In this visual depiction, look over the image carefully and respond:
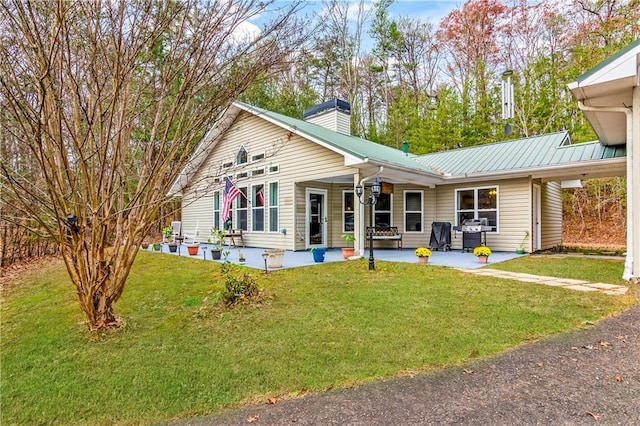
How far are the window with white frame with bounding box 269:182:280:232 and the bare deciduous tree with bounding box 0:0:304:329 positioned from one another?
6592 mm

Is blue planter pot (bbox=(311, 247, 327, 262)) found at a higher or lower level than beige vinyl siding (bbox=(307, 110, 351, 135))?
lower

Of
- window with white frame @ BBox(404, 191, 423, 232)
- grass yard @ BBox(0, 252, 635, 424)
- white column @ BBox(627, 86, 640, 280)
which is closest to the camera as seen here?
grass yard @ BBox(0, 252, 635, 424)

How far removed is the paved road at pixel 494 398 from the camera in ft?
7.19

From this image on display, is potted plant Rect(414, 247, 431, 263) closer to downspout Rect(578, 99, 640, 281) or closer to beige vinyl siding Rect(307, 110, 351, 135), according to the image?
downspout Rect(578, 99, 640, 281)

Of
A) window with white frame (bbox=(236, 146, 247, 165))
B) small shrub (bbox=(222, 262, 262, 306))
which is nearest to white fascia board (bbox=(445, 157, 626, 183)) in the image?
window with white frame (bbox=(236, 146, 247, 165))

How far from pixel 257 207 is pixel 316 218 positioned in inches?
82.9

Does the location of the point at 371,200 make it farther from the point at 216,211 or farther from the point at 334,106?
the point at 216,211

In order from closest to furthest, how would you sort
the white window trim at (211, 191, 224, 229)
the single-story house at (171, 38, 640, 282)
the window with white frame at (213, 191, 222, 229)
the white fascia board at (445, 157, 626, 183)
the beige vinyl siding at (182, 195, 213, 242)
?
the white fascia board at (445, 157, 626, 183), the single-story house at (171, 38, 640, 282), the white window trim at (211, 191, 224, 229), the window with white frame at (213, 191, 222, 229), the beige vinyl siding at (182, 195, 213, 242)

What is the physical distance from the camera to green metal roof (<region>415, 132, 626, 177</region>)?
8.53 m

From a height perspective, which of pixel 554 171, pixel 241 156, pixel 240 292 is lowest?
pixel 240 292

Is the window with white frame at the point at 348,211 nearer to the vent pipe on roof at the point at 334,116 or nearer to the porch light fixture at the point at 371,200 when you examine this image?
the vent pipe on roof at the point at 334,116

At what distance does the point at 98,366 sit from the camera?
311 centimetres

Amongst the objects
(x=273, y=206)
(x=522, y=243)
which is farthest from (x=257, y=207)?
(x=522, y=243)

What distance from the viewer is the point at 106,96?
3510 mm
